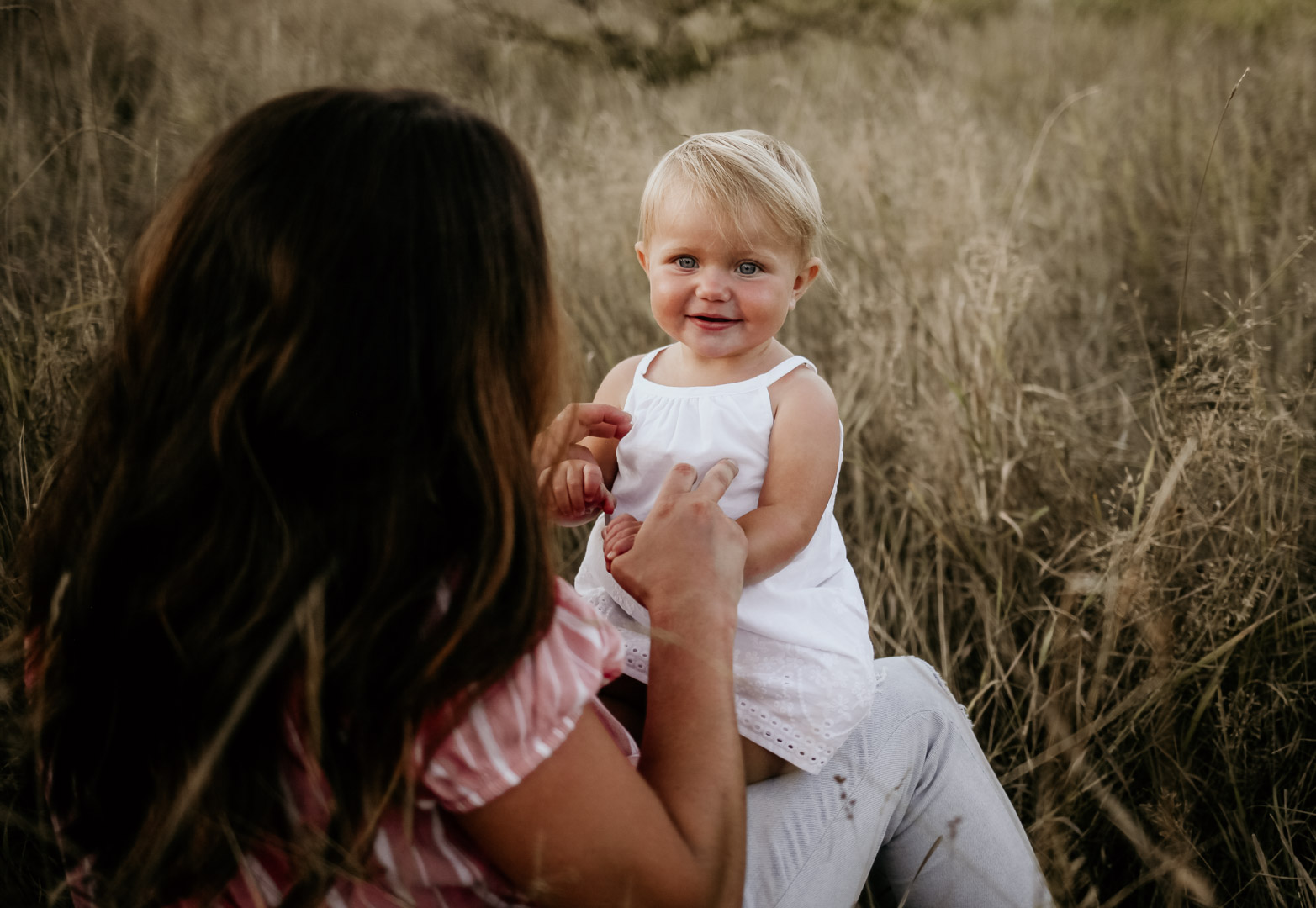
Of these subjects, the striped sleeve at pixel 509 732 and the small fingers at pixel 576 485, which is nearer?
the striped sleeve at pixel 509 732

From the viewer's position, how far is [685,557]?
1.16 m

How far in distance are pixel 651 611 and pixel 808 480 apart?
0.45 meters

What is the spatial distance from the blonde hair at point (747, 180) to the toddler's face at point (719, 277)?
0.02 m

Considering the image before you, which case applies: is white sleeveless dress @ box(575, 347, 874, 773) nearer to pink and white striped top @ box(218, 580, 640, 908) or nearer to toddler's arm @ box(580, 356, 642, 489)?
toddler's arm @ box(580, 356, 642, 489)

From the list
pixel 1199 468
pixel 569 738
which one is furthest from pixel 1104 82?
pixel 569 738

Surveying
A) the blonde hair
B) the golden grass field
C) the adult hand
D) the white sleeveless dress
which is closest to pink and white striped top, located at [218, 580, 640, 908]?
the adult hand

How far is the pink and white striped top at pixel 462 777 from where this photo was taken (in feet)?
2.60

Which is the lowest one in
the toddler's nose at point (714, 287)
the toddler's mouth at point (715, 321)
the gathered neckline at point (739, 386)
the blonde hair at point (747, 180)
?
the gathered neckline at point (739, 386)

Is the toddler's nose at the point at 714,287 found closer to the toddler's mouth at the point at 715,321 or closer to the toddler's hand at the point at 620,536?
the toddler's mouth at the point at 715,321

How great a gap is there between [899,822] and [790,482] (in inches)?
21.8

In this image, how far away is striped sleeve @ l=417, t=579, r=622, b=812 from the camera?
2.59 ft

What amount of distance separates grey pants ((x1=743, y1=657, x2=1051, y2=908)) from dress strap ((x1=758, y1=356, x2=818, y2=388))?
523 mm

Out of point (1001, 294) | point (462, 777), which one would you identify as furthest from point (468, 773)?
point (1001, 294)

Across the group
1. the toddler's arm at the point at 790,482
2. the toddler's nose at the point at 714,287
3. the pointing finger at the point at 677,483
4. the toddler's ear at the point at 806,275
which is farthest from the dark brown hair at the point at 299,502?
the toddler's ear at the point at 806,275
